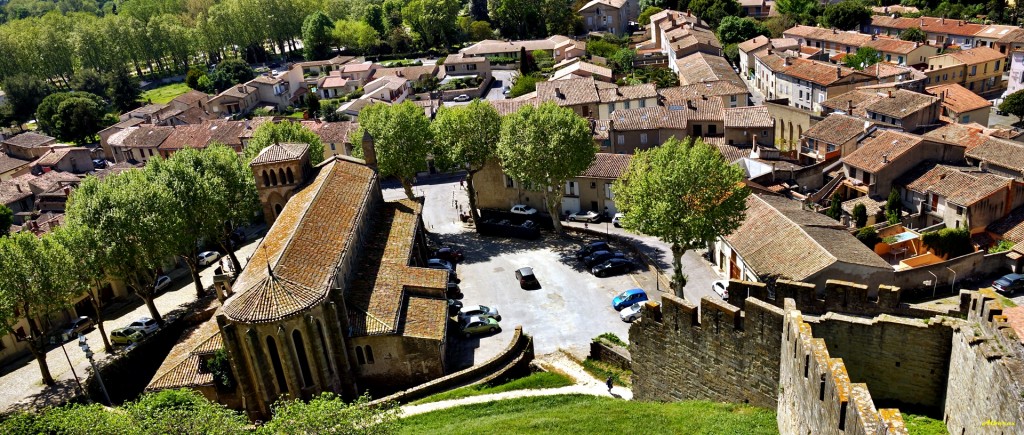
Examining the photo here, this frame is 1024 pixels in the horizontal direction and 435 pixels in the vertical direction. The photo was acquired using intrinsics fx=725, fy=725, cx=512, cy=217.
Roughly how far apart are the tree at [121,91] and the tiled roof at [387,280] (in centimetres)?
10879

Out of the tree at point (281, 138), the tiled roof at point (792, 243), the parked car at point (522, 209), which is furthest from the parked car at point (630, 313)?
the tree at point (281, 138)

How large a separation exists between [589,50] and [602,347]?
108312 mm

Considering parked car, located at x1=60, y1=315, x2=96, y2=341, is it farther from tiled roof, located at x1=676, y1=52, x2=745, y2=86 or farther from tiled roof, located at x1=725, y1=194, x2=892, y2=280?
tiled roof, located at x1=676, y1=52, x2=745, y2=86

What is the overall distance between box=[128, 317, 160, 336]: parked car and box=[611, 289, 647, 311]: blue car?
32844 millimetres

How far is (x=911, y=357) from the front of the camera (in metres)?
22.4

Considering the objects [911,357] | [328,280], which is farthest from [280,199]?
[911,357]

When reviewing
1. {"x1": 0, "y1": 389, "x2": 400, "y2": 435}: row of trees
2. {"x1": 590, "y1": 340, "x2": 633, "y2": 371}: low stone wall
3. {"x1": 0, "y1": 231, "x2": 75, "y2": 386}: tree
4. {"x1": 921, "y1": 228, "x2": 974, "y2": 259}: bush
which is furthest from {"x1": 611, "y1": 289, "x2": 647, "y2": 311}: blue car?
{"x1": 0, "y1": 231, "x2": 75, "y2": 386}: tree

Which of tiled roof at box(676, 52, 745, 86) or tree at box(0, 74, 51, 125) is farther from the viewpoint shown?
tree at box(0, 74, 51, 125)

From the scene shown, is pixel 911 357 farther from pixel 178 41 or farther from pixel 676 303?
pixel 178 41

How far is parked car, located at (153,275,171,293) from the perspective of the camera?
62.1 m

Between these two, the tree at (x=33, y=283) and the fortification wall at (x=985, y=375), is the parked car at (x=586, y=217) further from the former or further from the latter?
the fortification wall at (x=985, y=375)

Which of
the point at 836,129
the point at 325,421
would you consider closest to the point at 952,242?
the point at 836,129

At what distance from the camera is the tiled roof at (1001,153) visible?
60.7m

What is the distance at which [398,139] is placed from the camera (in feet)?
227
